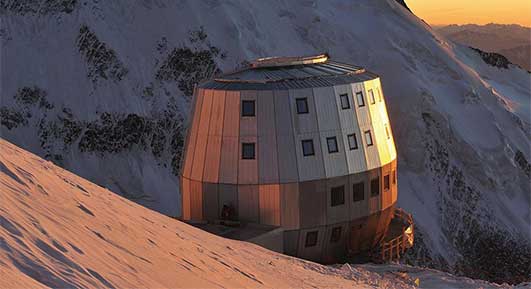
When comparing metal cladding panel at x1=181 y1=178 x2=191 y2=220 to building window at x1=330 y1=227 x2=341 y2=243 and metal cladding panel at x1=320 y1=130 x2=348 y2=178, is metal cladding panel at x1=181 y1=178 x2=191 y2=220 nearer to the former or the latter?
metal cladding panel at x1=320 y1=130 x2=348 y2=178

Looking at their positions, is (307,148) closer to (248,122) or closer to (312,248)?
(248,122)

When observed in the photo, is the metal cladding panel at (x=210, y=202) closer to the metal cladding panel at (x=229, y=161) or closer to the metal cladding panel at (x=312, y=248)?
the metal cladding panel at (x=229, y=161)

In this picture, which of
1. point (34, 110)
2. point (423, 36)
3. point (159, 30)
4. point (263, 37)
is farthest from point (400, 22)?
point (34, 110)

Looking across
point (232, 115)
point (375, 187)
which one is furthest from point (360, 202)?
point (232, 115)

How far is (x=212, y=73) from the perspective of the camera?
5366 centimetres

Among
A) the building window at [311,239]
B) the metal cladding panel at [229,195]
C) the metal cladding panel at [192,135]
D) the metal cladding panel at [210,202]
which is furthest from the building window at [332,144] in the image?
the metal cladding panel at [192,135]

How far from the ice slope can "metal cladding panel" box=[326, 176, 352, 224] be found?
24.8ft

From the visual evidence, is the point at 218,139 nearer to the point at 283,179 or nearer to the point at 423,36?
the point at 283,179

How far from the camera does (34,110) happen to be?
5100 cm

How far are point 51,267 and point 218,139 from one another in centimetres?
1683

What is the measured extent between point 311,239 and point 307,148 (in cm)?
341

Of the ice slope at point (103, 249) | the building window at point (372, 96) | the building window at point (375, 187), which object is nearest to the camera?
the ice slope at point (103, 249)

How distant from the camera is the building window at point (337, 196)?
84.1 feet

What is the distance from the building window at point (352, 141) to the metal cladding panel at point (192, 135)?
581cm
